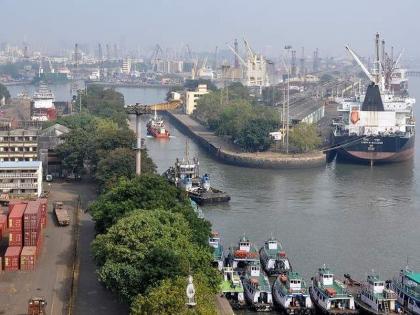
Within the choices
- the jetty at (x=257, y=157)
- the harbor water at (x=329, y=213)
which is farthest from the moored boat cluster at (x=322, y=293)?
the jetty at (x=257, y=157)

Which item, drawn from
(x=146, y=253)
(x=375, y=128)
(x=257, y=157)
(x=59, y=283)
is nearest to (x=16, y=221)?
(x=59, y=283)

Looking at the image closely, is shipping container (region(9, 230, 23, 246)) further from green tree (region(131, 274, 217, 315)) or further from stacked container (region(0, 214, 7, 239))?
green tree (region(131, 274, 217, 315))

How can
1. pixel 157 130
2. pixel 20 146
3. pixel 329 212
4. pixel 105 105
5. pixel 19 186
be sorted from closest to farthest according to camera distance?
1. pixel 19 186
2. pixel 329 212
3. pixel 20 146
4. pixel 157 130
5. pixel 105 105

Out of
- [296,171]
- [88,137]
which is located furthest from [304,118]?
[88,137]

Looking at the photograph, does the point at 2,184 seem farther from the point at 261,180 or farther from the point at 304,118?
the point at 304,118

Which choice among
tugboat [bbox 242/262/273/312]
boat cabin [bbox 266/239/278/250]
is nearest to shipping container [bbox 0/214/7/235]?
tugboat [bbox 242/262/273/312]

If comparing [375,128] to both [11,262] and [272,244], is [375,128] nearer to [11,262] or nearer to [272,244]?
[272,244]
